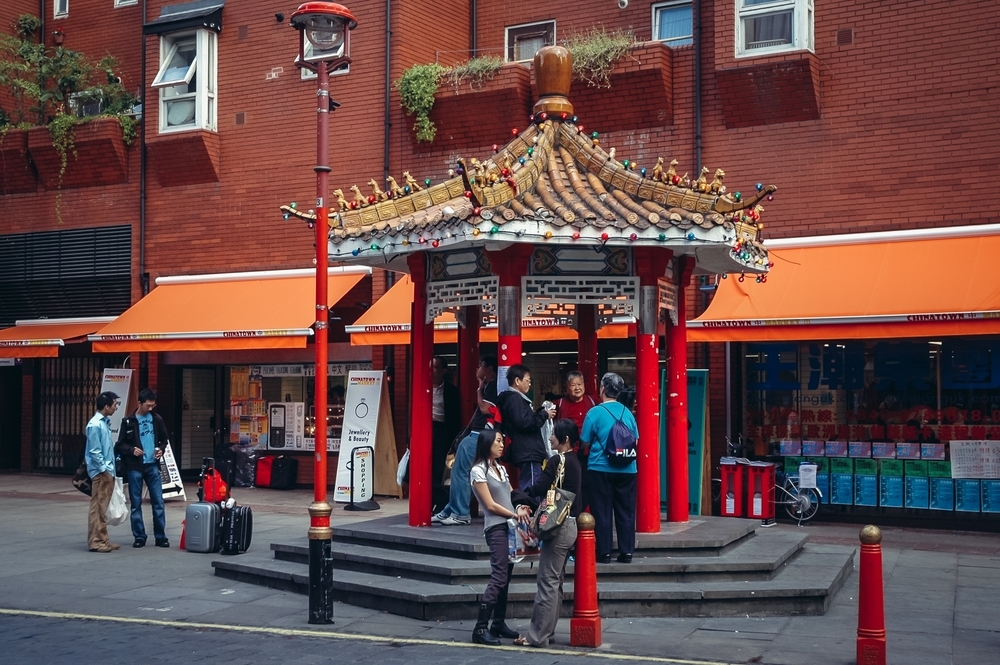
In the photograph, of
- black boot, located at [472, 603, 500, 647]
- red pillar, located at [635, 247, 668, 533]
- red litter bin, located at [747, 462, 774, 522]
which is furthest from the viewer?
red litter bin, located at [747, 462, 774, 522]

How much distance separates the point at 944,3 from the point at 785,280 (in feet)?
14.4

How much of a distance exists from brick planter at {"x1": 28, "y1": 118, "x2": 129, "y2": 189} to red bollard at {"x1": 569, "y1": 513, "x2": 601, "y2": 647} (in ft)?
51.9

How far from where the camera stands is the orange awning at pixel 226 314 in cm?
1802

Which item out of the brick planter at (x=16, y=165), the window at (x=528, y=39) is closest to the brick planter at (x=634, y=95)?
the window at (x=528, y=39)

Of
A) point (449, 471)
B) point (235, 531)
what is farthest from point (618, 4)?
point (235, 531)

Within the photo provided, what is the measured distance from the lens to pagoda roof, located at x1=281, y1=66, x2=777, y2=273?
1048cm

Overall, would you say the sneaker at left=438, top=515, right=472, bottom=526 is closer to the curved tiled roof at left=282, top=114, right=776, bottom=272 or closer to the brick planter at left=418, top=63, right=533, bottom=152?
the curved tiled roof at left=282, top=114, right=776, bottom=272

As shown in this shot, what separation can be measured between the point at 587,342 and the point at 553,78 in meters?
3.16

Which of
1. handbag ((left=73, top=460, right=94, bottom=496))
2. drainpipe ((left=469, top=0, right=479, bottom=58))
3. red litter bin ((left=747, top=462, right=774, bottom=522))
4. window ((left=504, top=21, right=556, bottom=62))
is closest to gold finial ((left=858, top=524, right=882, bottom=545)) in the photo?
red litter bin ((left=747, top=462, right=774, bottom=522))

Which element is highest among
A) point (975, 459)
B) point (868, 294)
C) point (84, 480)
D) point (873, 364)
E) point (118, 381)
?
point (868, 294)

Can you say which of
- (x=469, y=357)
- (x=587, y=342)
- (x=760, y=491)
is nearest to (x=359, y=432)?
(x=469, y=357)

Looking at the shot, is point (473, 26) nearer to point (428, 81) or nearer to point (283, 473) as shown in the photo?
point (428, 81)

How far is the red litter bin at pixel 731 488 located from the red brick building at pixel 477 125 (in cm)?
99

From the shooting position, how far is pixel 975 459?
49.1 ft
